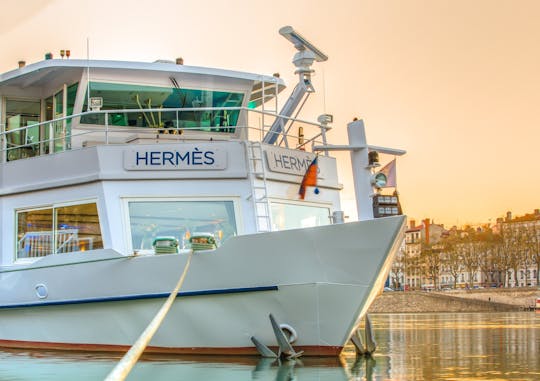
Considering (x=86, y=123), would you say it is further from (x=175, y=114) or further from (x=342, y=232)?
(x=342, y=232)

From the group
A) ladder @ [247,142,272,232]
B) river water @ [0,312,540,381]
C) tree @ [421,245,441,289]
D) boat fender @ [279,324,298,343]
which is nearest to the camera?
river water @ [0,312,540,381]

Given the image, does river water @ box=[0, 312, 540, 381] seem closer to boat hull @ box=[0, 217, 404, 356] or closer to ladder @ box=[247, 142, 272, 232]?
boat hull @ box=[0, 217, 404, 356]

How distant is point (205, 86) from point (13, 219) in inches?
152

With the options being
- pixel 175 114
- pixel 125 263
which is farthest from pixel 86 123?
pixel 125 263

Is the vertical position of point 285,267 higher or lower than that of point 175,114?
lower

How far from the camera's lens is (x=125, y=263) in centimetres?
1188

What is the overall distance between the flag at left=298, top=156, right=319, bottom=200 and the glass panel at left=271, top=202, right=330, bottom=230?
230mm

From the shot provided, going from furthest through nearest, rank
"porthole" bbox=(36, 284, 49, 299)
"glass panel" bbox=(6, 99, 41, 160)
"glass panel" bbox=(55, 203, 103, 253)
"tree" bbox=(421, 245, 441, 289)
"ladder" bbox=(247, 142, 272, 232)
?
1. "tree" bbox=(421, 245, 441, 289)
2. "glass panel" bbox=(6, 99, 41, 160)
3. "porthole" bbox=(36, 284, 49, 299)
4. "glass panel" bbox=(55, 203, 103, 253)
5. "ladder" bbox=(247, 142, 272, 232)

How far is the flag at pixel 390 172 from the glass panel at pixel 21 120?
6.47 metres

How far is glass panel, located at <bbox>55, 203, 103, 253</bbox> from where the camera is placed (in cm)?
1268

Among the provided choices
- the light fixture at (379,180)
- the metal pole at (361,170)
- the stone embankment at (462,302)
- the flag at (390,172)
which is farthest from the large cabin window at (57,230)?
the stone embankment at (462,302)

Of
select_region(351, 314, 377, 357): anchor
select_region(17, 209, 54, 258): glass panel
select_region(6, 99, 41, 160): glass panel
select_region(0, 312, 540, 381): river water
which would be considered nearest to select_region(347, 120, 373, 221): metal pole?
select_region(351, 314, 377, 357): anchor

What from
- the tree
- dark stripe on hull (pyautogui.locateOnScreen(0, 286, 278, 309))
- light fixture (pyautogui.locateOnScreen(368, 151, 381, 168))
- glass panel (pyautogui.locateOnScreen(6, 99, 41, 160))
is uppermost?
glass panel (pyautogui.locateOnScreen(6, 99, 41, 160))

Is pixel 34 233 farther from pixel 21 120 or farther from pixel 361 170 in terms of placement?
pixel 361 170
